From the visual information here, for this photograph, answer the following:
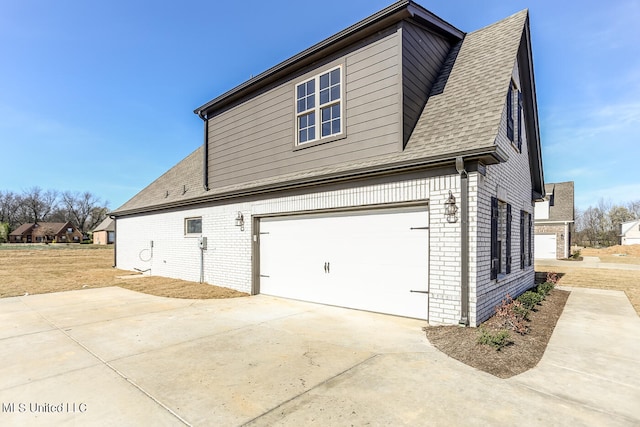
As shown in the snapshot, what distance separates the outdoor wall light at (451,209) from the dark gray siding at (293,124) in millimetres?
1555

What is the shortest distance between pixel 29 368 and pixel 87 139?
35626 millimetres

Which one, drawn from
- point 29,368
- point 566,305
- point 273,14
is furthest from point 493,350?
point 273,14

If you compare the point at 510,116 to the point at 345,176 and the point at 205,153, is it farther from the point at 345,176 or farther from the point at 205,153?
the point at 205,153

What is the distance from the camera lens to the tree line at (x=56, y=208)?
2817 inches

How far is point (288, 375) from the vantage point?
3.72 meters

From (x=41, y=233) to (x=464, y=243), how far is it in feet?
276

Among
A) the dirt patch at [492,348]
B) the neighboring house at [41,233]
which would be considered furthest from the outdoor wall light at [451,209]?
the neighboring house at [41,233]

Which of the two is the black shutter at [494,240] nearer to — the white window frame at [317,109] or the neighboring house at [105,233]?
the white window frame at [317,109]

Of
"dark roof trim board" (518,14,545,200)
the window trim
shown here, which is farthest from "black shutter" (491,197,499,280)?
"dark roof trim board" (518,14,545,200)

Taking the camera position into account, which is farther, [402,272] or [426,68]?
[426,68]

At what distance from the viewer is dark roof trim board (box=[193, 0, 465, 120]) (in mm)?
6523

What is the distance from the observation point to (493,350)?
4348 millimetres

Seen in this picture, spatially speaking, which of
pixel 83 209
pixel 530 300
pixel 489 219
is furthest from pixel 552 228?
pixel 83 209

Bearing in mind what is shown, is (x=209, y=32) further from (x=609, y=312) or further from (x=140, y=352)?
(x=609, y=312)
